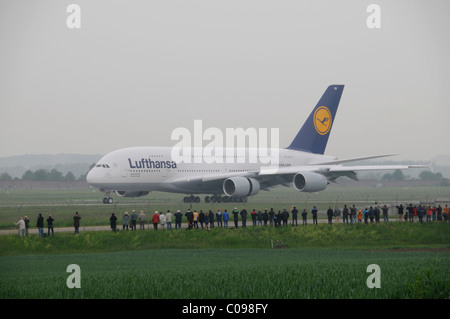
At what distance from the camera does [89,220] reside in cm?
5022

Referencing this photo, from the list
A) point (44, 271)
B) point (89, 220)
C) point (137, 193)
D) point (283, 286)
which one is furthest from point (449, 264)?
point (137, 193)

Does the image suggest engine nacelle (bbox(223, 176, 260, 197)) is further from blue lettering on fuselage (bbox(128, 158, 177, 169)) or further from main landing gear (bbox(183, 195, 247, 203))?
blue lettering on fuselage (bbox(128, 158, 177, 169))

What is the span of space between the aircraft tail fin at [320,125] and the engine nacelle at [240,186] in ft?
A: 41.2

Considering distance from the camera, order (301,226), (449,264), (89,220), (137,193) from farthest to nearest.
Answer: (137,193) → (89,220) → (301,226) → (449,264)

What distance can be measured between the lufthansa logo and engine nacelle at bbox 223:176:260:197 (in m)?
14.0

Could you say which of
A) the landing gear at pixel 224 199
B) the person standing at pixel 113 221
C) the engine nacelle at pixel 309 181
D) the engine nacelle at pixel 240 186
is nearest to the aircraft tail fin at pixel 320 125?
the landing gear at pixel 224 199

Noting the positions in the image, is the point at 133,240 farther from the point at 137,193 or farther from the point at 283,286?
the point at 137,193

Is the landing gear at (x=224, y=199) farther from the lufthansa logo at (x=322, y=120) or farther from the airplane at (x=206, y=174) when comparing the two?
the lufthansa logo at (x=322, y=120)

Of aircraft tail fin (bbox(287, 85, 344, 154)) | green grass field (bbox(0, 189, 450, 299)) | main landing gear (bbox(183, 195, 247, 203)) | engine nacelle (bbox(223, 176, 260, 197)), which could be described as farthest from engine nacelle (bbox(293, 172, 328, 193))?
aircraft tail fin (bbox(287, 85, 344, 154))

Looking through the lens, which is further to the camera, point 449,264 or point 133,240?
point 133,240

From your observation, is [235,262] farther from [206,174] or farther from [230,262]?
[206,174]

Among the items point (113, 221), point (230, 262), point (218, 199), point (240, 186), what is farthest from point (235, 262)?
point (218, 199)

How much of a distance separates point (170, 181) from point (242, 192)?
277 inches

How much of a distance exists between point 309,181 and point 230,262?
29.3m
